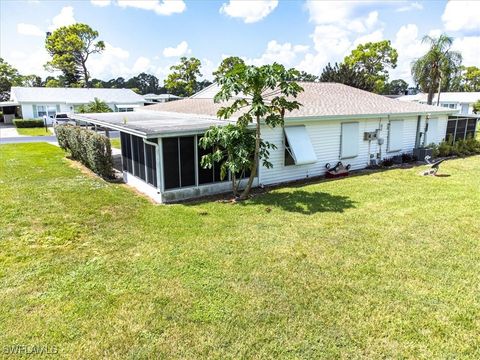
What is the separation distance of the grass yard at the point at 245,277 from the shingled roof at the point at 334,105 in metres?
4.94

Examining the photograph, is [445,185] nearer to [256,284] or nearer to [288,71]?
[288,71]

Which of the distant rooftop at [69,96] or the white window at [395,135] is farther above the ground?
the distant rooftop at [69,96]

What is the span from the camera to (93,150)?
15.3 meters

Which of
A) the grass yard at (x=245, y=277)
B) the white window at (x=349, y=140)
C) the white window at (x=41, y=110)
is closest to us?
the grass yard at (x=245, y=277)

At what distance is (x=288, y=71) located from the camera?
35.0 feet

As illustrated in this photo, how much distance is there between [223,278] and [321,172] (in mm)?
10060

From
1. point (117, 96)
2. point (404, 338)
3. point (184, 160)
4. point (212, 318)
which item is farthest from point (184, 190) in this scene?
point (117, 96)

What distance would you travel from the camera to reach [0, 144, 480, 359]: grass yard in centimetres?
509

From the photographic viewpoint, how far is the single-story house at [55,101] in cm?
4409

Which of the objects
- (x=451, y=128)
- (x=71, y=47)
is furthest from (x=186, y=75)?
(x=451, y=128)

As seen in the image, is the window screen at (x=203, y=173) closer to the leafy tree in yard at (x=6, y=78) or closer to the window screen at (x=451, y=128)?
the window screen at (x=451, y=128)

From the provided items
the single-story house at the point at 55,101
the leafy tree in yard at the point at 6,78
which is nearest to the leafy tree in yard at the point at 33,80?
the leafy tree in yard at the point at 6,78

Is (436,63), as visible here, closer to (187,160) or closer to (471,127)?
(471,127)

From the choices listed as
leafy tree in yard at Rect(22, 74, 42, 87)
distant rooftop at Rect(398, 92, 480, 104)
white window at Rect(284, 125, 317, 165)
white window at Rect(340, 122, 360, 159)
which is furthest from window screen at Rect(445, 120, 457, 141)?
leafy tree in yard at Rect(22, 74, 42, 87)
